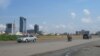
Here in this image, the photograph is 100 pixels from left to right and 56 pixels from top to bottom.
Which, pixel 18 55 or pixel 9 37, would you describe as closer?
pixel 18 55

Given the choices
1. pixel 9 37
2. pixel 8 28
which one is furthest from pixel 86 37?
pixel 8 28

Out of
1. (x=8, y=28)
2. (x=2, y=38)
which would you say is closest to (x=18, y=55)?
(x=2, y=38)

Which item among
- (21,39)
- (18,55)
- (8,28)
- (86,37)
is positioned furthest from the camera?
(8,28)

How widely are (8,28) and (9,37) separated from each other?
308ft

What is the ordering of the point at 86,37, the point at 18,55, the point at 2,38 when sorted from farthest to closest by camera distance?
the point at 86,37
the point at 2,38
the point at 18,55

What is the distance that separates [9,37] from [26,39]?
22.6 meters

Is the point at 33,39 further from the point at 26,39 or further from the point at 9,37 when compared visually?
the point at 9,37

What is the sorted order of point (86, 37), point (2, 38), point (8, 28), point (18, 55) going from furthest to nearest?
point (8, 28), point (86, 37), point (2, 38), point (18, 55)

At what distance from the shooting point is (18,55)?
22.9m

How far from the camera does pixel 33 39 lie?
65375 mm

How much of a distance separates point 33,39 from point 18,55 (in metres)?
42.5

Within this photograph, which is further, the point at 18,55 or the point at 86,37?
the point at 86,37

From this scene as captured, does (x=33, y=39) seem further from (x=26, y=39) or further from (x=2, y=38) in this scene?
(x=2, y=38)

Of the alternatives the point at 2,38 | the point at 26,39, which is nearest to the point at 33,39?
the point at 26,39
